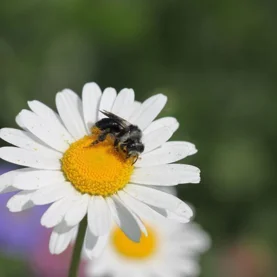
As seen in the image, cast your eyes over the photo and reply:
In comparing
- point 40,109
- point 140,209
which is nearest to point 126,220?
point 140,209

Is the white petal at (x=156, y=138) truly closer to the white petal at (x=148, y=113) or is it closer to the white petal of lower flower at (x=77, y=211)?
the white petal at (x=148, y=113)

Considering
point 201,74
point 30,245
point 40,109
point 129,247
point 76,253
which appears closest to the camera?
point 76,253

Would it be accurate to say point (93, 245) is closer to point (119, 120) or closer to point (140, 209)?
point (140, 209)

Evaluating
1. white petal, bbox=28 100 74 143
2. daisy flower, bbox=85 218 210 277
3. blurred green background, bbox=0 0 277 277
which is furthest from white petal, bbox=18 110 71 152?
blurred green background, bbox=0 0 277 277

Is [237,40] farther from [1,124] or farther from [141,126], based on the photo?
[141,126]

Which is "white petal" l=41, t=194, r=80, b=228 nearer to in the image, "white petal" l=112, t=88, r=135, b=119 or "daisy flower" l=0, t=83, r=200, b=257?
"daisy flower" l=0, t=83, r=200, b=257

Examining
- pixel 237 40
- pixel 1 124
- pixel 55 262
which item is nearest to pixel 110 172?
pixel 55 262
